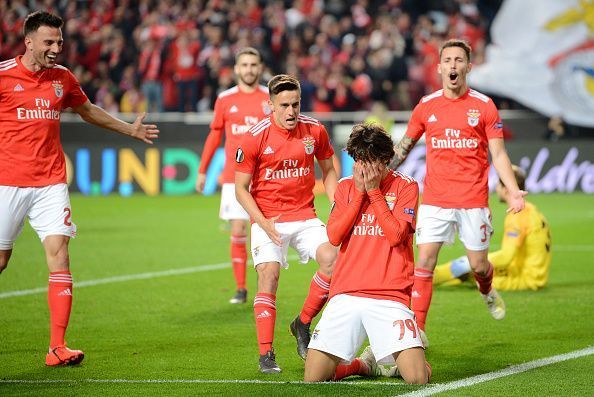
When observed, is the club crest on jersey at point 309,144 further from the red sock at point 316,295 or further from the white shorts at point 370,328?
the white shorts at point 370,328

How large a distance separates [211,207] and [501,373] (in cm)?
1456

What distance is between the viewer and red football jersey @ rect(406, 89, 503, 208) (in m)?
8.70

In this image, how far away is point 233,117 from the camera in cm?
1125

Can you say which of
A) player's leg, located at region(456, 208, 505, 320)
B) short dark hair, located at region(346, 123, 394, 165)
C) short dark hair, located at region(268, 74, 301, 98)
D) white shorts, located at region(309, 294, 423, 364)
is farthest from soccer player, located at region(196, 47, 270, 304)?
short dark hair, located at region(346, 123, 394, 165)

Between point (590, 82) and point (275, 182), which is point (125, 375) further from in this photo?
point (590, 82)

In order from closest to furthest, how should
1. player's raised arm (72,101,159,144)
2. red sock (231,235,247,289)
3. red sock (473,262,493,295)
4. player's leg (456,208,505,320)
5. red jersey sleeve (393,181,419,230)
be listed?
red jersey sleeve (393,181,419,230), player's raised arm (72,101,159,144), player's leg (456,208,505,320), red sock (473,262,493,295), red sock (231,235,247,289)

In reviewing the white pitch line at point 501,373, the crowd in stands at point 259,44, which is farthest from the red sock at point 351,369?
the crowd in stands at point 259,44

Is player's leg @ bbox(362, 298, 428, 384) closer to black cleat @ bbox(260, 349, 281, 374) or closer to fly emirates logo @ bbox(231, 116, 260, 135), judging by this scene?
black cleat @ bbox(260, 349, 281, 374)

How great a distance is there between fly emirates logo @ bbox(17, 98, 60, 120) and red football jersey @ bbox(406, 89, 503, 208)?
282cm

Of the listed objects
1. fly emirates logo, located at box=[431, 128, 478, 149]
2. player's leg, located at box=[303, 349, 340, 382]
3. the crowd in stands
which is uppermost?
the crowd in stands

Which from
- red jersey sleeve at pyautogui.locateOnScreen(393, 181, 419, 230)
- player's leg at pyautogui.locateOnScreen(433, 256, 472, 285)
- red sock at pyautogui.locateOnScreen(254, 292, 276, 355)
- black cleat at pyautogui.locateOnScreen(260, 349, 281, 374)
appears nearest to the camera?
red jersey sleeve at pyautogui.locateOnScreen(393, 181, 419, 230)

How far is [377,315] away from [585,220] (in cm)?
1236

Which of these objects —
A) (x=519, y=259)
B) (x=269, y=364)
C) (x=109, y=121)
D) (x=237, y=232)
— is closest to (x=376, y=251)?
(x=269, y=364)

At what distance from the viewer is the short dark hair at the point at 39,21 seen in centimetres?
786
